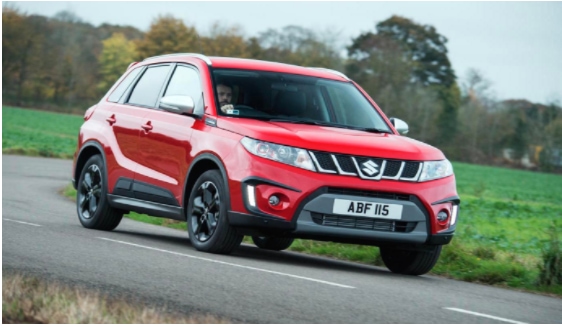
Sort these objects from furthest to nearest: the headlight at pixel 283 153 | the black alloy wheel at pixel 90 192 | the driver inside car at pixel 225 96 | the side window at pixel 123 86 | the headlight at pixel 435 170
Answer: the side window at pixel 123 86 → the black alloy wheel at pixel 90 192 → the driver inside car at pixel 225 96 → the headlight at pixel 435 170 → the headlight at pixel 283 153

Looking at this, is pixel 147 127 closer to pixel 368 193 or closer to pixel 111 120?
pixel 111 120

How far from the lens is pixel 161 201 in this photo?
1187cm

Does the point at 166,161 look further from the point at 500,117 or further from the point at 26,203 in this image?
the point at 500,117

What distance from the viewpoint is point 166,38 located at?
117m

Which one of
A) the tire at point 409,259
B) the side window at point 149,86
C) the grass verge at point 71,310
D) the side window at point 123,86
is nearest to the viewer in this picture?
the grass verge at point 71,310

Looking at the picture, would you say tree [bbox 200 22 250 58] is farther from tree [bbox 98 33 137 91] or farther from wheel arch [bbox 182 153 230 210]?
wheel arch [bbox 182 153 230 210]

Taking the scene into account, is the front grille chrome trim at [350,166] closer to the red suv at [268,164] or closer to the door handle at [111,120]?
the red suv at [268,164]

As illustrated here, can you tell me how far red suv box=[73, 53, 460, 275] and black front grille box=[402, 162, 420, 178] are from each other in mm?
12

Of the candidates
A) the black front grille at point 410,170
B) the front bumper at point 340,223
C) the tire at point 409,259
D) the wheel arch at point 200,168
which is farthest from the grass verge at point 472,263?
the wheel arch at point 200,168

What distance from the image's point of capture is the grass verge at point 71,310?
6.45 m

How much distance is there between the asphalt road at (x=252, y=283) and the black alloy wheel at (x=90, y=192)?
0.30m

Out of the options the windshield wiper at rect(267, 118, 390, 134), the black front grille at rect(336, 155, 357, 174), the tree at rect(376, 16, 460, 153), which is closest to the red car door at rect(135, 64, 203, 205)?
the windshield wiper at rect(267, 118, 390, 134)

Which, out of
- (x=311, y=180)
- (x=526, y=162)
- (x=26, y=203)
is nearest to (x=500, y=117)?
(x=526, y=162)

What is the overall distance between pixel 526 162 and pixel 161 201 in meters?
97.1
